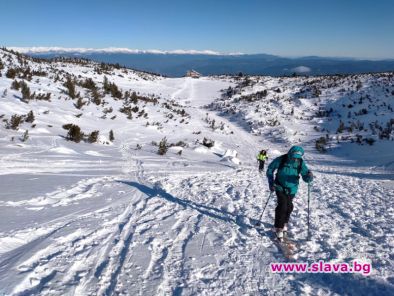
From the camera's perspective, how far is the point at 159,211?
25.3ft

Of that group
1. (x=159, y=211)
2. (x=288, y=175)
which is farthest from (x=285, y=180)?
(x=159, y=211)

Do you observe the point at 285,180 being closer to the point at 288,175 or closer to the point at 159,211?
the point at 288,175

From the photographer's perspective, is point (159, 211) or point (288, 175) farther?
point (159, 211)

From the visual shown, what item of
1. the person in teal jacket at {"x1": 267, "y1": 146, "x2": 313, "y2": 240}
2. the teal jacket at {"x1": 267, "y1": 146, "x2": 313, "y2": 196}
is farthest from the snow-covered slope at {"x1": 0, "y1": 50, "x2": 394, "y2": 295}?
the teal jacket at {"x1": 267, "y1": 146, "x2": 313, "y2": 196}

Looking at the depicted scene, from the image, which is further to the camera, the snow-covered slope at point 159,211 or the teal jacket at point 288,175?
the teal jacket at point 288,175

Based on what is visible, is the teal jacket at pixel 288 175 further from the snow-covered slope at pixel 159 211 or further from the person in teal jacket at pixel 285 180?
the snow-covered slope at pixel 159 211

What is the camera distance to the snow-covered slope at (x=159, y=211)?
15.6ft

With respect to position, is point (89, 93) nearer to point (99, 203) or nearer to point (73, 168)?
point (73, 168)

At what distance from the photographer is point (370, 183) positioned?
11.7 metres

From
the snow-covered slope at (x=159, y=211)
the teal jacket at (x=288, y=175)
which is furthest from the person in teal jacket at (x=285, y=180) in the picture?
the snow-covered slope at (x=159, y=211)

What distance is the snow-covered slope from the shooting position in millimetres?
4762

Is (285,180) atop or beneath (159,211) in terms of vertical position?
atop

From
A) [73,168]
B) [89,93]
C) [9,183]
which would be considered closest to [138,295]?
[9,183]

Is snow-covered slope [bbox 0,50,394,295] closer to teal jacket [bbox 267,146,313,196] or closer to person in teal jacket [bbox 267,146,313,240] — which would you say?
person in teal jacket [bbox 267,146,313,240]
